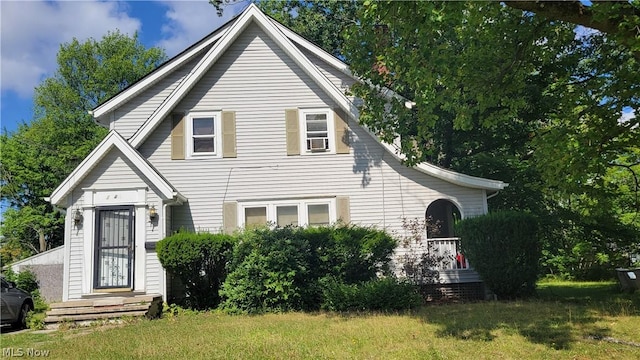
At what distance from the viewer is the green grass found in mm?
6340

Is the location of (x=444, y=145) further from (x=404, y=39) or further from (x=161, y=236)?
(x=161, y=236)

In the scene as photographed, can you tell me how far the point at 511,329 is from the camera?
7.62 m

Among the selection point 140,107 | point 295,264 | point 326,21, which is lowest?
point 295,264

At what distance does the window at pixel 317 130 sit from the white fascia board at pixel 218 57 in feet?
2.12

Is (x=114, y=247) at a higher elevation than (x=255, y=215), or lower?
lower

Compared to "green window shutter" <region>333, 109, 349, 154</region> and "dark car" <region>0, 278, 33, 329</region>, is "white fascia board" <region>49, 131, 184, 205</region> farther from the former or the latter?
"green window shutter" <region>333, 109, 349, 154</region>

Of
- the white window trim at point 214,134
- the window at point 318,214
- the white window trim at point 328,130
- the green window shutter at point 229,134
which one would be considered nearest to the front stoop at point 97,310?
the white window trim at point 214,134

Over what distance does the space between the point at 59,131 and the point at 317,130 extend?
92.6 feet

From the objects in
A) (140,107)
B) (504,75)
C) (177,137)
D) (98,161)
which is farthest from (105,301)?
(504,75)

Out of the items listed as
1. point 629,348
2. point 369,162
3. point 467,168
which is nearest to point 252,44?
point 369,162

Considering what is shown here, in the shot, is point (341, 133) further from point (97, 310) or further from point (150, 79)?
point (97, 310)

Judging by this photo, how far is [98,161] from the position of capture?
11.8 m

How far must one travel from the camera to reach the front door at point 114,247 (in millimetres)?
11672

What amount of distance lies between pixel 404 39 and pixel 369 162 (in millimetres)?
4879
